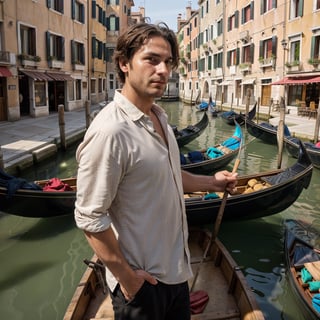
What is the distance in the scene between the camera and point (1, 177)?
4457mm

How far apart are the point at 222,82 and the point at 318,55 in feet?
34.6

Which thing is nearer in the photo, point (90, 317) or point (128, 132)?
point (128, 132)

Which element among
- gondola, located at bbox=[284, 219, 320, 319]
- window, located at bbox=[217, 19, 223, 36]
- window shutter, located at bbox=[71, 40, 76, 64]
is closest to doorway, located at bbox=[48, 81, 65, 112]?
window shutter, located at bbox=[71, 40, 76, 64]

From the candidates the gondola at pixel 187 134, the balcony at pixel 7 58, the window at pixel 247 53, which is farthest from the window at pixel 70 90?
the window at pixel 247 53

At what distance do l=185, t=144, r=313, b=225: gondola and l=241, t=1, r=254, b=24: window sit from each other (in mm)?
17661

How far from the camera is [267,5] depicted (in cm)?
A: 1866

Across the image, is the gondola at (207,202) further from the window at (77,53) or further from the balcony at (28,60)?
the window at (77,53)

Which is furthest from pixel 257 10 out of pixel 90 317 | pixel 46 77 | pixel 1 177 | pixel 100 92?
pixel 90 317

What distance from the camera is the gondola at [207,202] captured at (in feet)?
13.9

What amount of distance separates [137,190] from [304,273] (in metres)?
2.43

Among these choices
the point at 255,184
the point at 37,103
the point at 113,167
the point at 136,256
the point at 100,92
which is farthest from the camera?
the point at 100,92

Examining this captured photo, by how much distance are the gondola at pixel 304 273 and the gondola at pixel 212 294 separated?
1.64ft

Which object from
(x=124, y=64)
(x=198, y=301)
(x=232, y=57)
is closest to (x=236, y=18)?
(x=232, y=57)

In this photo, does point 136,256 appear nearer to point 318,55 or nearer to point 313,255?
point 313,255
